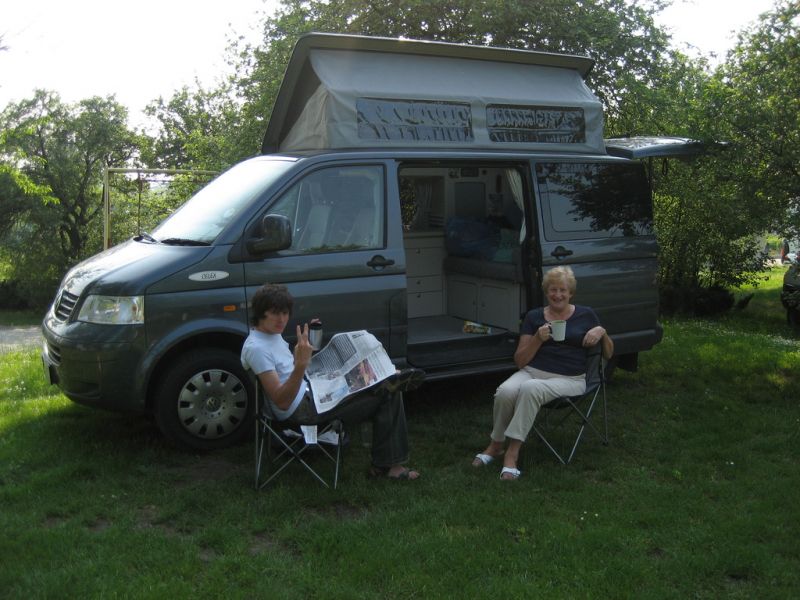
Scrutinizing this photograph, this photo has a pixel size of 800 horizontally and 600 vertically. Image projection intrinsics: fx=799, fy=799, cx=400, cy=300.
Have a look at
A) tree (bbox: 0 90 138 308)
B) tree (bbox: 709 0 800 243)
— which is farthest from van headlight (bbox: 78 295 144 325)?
tree (bbox: 0 90 138 308)

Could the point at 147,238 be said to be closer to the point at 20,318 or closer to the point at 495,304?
the point at 495,304

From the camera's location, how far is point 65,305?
5.32 m

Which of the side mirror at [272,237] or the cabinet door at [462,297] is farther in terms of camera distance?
the cabinet door at [462,297]

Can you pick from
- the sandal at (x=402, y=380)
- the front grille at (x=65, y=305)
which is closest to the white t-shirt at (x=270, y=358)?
the sandal at (x=402, y=380)

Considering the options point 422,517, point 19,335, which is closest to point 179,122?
point 19,335

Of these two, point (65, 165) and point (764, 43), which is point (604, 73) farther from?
point (65, 165)

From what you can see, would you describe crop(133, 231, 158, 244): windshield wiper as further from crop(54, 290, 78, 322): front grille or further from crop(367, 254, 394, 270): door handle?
crop(367, 254, 394, 270): door handle

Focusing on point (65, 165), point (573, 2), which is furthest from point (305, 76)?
point (65, 165)

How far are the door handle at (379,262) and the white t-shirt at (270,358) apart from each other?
1.18 metres

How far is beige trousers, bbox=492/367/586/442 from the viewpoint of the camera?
4.97 metres

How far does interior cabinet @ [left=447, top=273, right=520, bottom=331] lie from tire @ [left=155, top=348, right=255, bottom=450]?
255cm

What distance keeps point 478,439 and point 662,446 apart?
1.26 meters

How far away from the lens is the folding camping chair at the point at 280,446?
14.8ft

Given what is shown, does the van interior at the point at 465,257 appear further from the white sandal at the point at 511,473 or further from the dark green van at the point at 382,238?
the white sandal at the point at 511,473
